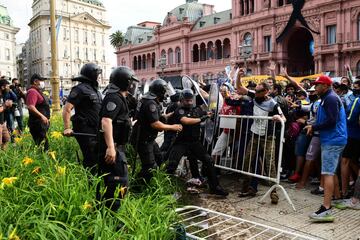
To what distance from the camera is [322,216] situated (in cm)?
496

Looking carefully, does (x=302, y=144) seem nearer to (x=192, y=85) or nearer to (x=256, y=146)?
(x=256, y=146)

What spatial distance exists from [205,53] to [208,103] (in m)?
52.1

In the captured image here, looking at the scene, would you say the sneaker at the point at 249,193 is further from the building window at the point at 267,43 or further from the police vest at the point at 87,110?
the building window at the point at 267,43

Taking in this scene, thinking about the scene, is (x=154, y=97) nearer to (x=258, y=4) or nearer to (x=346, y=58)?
(x=346, y=58)

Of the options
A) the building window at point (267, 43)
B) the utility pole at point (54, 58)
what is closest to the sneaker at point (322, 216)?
the utility pole at point (54, 58)

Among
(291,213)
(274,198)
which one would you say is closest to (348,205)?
(291,213)

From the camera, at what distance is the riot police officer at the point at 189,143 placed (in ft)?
19.9

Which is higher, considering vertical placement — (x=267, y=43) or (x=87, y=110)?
(x=267, y=43)

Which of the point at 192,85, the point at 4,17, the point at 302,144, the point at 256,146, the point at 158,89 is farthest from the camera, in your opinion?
the point at 4,17

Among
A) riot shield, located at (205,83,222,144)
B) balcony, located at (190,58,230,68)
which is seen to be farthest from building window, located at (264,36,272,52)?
riot shield, located at (205,83,222,144)

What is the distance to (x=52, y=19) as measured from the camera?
1366 cm

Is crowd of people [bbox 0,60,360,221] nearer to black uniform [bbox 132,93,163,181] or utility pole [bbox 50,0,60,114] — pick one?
black uniform [bbox 132,93,163,181]

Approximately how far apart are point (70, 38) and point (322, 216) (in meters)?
93.6

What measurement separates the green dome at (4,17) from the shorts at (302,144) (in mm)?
83135
